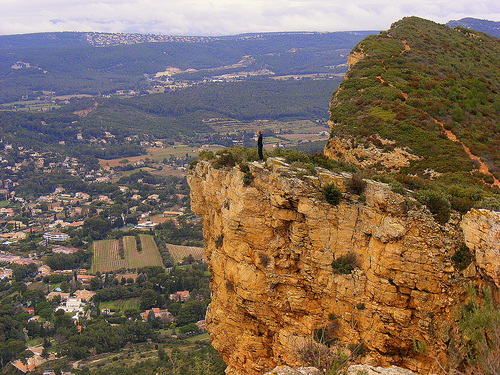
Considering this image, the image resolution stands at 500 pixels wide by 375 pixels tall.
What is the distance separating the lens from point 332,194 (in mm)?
15125

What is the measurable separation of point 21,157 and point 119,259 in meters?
107

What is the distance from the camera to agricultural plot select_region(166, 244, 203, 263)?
83625 mm

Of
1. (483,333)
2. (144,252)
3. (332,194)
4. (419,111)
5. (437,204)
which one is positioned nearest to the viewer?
(483,333)

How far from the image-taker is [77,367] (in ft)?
157

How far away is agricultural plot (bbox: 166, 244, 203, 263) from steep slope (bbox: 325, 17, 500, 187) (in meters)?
54.3

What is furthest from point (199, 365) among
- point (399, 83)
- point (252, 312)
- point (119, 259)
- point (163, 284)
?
point (119, 259)

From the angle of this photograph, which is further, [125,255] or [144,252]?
[144,252]

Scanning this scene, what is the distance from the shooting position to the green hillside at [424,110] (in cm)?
2232

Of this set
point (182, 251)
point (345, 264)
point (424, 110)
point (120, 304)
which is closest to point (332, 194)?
point (345, 264)

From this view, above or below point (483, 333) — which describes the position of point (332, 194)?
above

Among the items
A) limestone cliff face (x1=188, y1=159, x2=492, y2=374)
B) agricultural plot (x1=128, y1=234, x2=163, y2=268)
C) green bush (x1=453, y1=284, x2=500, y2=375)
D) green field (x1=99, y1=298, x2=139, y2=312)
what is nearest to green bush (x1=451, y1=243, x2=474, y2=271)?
limestone cliff face (x1=188, y1=159, x2=492, y2=374)

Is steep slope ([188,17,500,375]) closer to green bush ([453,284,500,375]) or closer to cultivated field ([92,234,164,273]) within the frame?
green bush ([453,284,500,375])

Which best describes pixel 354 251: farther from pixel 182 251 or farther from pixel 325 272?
pixel 182 251

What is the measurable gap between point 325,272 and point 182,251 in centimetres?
7417
